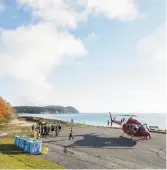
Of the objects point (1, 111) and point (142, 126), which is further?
point (1, 111)

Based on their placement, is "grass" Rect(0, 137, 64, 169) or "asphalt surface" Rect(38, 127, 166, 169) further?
"asphalt surface" Rect(38, 127, 166, 169)

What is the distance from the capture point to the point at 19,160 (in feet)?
76.0

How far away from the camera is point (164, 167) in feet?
73.9

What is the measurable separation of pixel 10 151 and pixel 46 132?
Result: 618 inches

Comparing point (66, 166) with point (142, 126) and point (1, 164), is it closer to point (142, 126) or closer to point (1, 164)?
point (1, 164)

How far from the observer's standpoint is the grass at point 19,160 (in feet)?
66.0

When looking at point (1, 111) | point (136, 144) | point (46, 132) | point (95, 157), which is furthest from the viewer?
point (1, 111)

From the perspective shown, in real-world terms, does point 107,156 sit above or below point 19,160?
above

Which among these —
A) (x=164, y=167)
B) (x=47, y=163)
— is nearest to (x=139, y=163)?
(x=164, y=167)

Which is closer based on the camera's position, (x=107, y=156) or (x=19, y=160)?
(x=19, y=160)

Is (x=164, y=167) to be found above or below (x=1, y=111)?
below

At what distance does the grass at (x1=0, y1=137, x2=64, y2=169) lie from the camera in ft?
66.0

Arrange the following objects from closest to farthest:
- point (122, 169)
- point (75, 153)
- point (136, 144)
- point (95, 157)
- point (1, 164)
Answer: point (1, 164)
point (122, 169)
point (95, 157)
point (75, 153)
point (136, 144)

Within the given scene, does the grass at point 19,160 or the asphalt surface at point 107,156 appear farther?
the asphalt surface at point 107,156
